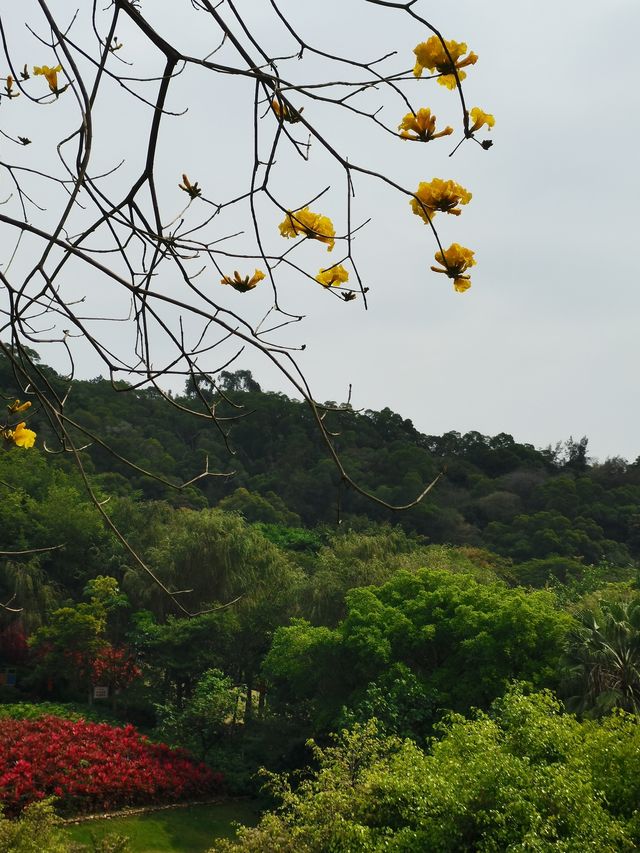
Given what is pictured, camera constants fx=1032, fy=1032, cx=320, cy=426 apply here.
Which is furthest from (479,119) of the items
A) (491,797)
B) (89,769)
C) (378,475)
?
(378,475)

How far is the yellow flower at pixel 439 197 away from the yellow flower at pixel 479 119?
6cm

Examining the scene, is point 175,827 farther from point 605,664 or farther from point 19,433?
point 19,433

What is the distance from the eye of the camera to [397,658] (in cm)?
Result: 1212

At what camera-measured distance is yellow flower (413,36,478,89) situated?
3.38ft

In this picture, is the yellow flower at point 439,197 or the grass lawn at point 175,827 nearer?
the yellow flower at point 439,197

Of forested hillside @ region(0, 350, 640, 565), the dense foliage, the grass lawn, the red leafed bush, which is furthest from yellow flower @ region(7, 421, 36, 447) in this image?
forested hillside @ region(0, 350, 640, 565)

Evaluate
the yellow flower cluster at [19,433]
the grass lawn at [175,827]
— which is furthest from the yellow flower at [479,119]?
the grass lawn at [175,827]

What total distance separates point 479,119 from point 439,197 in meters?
0.09

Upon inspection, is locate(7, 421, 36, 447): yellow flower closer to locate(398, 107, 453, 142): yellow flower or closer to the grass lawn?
locate(398, 107, 453, 142): yellow flower

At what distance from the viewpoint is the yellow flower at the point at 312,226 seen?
3.81ft

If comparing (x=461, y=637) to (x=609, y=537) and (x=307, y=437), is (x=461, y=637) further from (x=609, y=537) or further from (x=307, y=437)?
(x=307, y=437)

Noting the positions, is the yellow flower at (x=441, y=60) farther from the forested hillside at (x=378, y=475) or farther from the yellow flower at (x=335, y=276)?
the forested hillside at (x=378, y=475)

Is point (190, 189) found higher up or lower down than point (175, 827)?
higher up

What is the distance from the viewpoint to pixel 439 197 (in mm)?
1055
